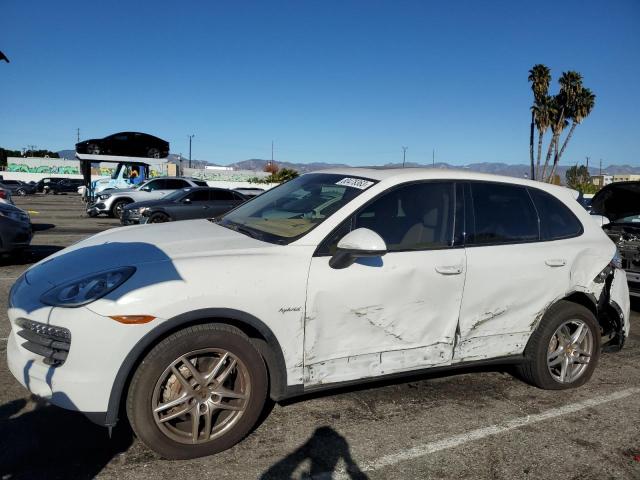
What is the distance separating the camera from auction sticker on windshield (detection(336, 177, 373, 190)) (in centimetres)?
364

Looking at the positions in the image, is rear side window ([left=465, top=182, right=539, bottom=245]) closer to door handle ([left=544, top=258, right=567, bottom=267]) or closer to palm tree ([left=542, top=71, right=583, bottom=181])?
door handle ([left=544, top=258, right=567, bottom=267])

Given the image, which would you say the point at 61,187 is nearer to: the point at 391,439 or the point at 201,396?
the point at 201,396

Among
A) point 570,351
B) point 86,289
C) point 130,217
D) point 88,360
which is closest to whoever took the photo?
point 88,360

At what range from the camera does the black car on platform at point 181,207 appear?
14.3 metres

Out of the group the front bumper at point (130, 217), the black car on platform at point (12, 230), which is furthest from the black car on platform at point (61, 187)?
the black car on platform at point (12, 230)

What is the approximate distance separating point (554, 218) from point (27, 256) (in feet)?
30.0

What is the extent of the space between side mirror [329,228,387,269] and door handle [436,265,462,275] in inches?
25.1

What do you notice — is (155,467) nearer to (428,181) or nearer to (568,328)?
(428,181)

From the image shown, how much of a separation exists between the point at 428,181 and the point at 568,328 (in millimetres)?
1690

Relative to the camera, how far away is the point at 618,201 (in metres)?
7.36

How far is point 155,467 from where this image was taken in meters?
2.87

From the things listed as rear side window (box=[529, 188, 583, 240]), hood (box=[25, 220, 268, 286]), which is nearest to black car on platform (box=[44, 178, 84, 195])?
hood (box=[25, 220, 268, 286])

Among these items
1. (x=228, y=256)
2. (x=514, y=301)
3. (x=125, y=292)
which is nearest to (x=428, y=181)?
(x=514, y=301)

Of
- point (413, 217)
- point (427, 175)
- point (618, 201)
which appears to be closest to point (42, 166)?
point (618, 201)
